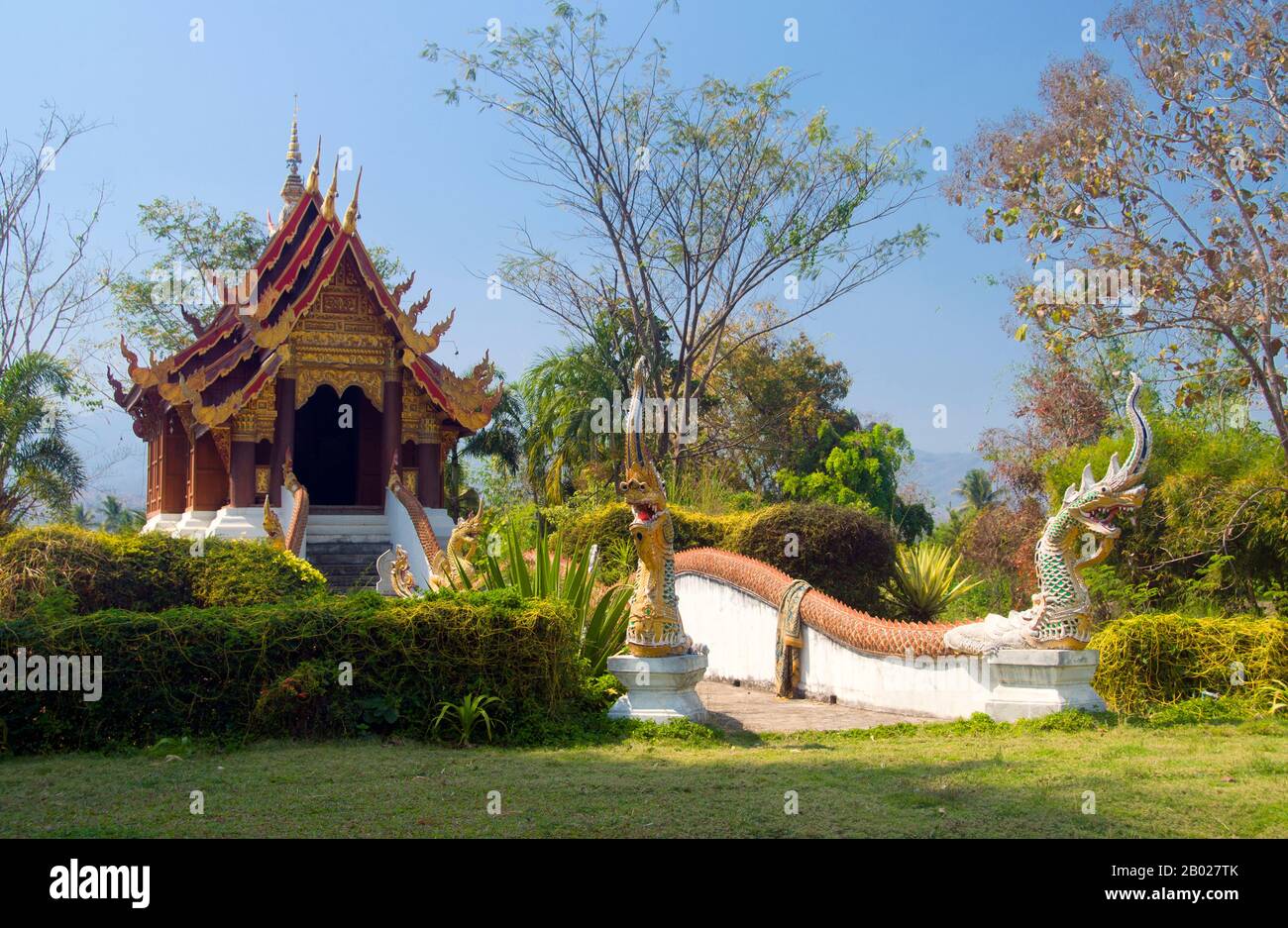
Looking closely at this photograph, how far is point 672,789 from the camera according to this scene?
652 centimetres

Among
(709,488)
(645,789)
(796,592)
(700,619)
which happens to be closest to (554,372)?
(709,488)

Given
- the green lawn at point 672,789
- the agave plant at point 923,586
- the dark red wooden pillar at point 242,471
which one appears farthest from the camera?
the dark red wooden pillar at point 242,471

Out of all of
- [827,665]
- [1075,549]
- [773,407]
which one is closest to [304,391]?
[827,665]

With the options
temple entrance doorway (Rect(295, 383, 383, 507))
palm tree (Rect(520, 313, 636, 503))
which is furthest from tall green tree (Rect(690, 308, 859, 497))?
temple entrance doorway (Rect(295, 383, 383, 507))

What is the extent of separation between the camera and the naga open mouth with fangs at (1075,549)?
30.6 ft

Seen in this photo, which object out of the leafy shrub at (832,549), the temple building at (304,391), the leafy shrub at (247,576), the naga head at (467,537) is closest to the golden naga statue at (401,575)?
the naga head at (467,537)

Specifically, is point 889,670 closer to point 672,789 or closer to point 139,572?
point 672,789

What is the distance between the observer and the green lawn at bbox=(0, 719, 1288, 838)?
572 centimetres

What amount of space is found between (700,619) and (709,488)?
6319mm

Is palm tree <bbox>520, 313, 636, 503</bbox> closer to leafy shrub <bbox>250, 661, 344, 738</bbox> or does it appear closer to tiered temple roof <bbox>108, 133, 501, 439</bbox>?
tiered temple roof <bbox>108, 133, 501, 439</bbox>

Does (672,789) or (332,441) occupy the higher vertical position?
(332,441)

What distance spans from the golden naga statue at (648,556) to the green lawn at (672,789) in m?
0.86

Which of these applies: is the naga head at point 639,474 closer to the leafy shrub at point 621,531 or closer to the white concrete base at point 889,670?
the white concrete base at point 889,670

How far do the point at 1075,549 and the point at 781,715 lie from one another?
3058 mm
